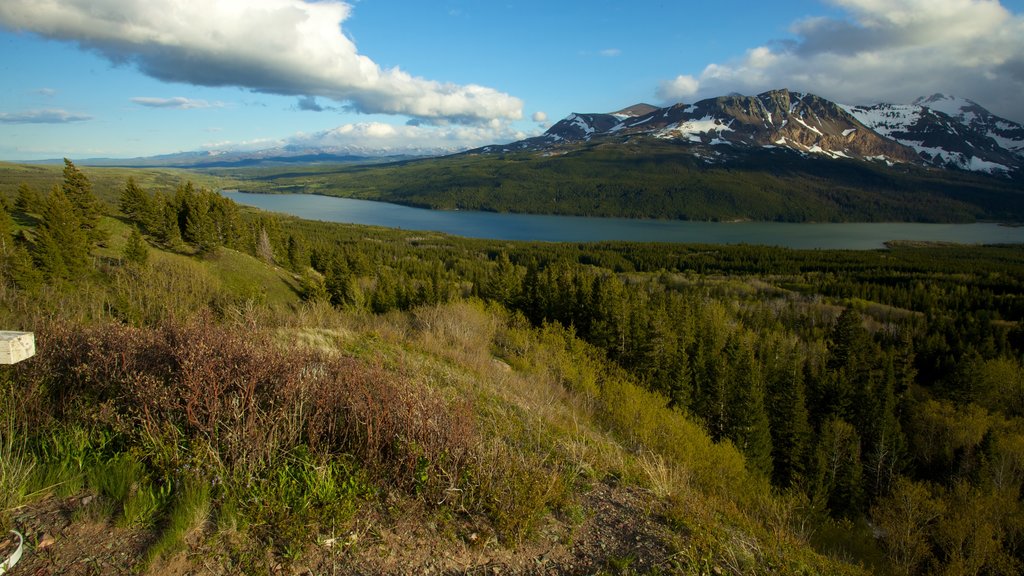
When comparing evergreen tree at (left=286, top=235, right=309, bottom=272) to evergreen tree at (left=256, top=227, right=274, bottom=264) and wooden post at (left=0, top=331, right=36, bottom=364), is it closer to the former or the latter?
evergreen tree at (left=256, top=227, right=274, bottom=264)

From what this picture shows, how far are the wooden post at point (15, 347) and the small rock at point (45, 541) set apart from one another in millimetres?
1427

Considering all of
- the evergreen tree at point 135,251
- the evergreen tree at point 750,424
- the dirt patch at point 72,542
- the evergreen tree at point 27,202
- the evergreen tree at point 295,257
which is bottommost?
the evergreen tree at point 750,424

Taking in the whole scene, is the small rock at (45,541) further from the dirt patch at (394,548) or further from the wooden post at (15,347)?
the wooden post at (15,347)

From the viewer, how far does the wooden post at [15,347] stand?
155 inches

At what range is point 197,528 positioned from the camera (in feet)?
12.5

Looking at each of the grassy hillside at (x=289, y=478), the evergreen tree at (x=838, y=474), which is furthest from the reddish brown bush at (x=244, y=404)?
the evergreen tree at (x=838, y=474)

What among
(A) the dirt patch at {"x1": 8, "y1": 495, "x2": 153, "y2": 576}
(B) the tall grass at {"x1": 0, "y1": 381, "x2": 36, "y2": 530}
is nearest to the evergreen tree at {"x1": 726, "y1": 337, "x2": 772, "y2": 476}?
(A) the dirt patch at {"x1": 8, "y1": 495, "x2": 153, "y2": 576}

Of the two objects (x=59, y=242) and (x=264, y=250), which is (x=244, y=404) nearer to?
(x=59, y=242)

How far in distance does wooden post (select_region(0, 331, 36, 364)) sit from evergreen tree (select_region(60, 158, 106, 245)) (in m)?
37.0

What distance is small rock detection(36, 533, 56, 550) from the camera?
11.3ft

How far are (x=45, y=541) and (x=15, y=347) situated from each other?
5.38 feet

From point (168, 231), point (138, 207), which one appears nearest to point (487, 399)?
point (168, 231)

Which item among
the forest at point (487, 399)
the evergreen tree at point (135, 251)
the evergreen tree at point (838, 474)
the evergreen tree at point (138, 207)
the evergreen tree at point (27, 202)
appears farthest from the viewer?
the evergreen tree at point (138, 207)

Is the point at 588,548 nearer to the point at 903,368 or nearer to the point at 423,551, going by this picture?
the point at 423,551
